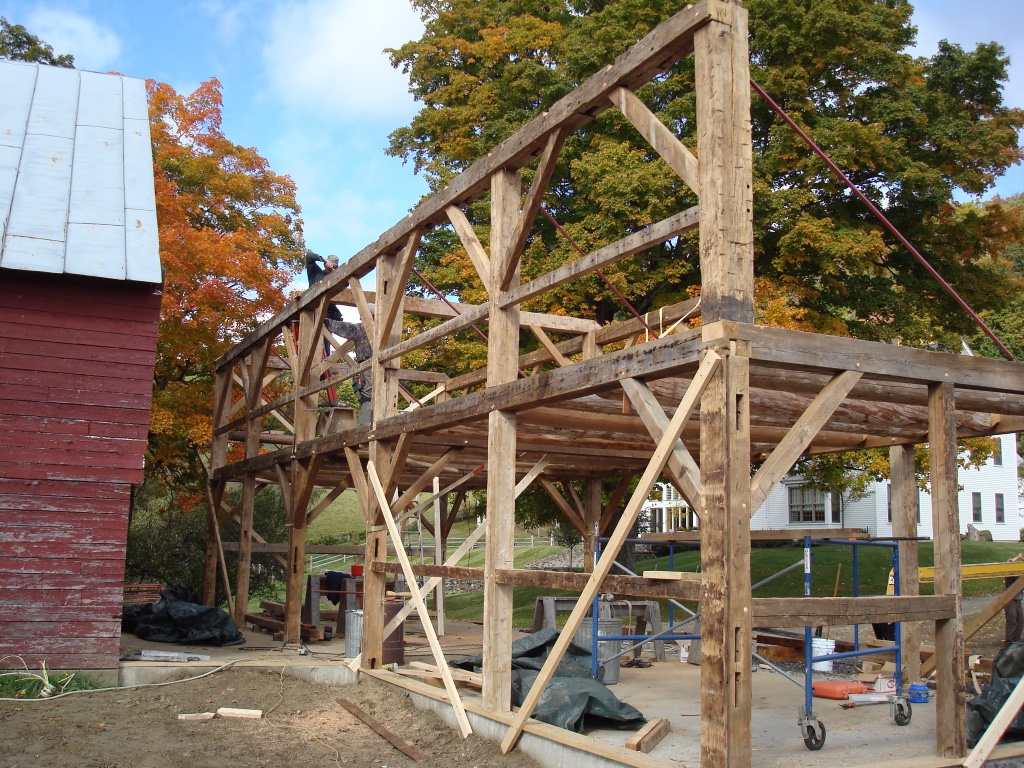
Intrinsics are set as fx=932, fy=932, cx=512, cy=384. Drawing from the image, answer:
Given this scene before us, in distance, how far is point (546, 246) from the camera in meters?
18.8

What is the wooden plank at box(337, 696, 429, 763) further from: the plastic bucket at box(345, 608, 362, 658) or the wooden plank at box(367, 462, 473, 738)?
the plastic bucket at box(345, 608, 362, 658)

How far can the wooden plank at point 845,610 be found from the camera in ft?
17.4

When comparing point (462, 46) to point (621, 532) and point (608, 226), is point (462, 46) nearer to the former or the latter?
point (608, 226)

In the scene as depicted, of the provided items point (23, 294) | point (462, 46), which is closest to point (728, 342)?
point (23, 294)

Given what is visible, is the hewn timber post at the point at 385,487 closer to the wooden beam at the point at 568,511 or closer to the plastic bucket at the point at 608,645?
the plastic bucket at the point at 608,645

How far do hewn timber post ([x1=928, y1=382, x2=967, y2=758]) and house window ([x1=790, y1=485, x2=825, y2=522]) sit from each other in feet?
91.9

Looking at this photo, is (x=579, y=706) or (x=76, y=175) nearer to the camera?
(x=579, y=706)

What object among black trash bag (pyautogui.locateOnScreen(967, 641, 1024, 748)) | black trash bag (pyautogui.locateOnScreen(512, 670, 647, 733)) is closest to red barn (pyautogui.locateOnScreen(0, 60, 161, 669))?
black trash bag (pyautogui.locateOnScreen(512, 670, 647, 733))

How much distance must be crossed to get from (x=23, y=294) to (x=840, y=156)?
466 inches

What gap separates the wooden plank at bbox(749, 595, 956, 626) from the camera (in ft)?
17.4

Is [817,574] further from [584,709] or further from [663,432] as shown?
[663,432]

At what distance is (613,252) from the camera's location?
21.2 feet

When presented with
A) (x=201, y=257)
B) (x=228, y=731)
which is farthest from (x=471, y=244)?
(x=201, y=257)

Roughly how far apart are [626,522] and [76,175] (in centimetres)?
953
